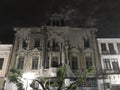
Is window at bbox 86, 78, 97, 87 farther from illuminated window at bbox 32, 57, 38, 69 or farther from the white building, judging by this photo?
illuminated window at bbox 32, 57, 38, 69

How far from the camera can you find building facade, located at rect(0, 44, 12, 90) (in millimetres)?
28408

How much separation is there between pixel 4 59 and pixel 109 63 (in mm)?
17818

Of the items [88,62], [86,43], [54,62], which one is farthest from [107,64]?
[54,62]

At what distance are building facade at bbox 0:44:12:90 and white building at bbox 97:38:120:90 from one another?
15066 mm

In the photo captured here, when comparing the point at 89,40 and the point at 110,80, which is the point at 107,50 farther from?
the point at 110,80

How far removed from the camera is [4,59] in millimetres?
30109

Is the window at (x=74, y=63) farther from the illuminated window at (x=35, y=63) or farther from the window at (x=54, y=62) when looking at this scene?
the illuminated window at (x=35, y=63)

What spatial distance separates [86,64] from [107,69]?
141 inches

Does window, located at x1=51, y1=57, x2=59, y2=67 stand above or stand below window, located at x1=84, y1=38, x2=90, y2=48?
below

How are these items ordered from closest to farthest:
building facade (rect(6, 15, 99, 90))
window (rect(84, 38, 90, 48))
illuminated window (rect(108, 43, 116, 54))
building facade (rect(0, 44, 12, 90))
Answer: building facade (rect(0, 44, 12, 90)), building facade (rect(6, 15, 99, 90)), illuminated window (rect(108, 43, 116, 54)), window (rect(84, 38, 90, 48))

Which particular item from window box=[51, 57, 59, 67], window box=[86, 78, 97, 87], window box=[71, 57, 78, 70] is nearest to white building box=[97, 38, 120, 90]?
window box=[86, 78, 97, 87]

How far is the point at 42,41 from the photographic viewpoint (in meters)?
31.9

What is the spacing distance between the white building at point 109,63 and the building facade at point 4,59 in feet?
49.4

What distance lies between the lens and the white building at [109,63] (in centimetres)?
2807
